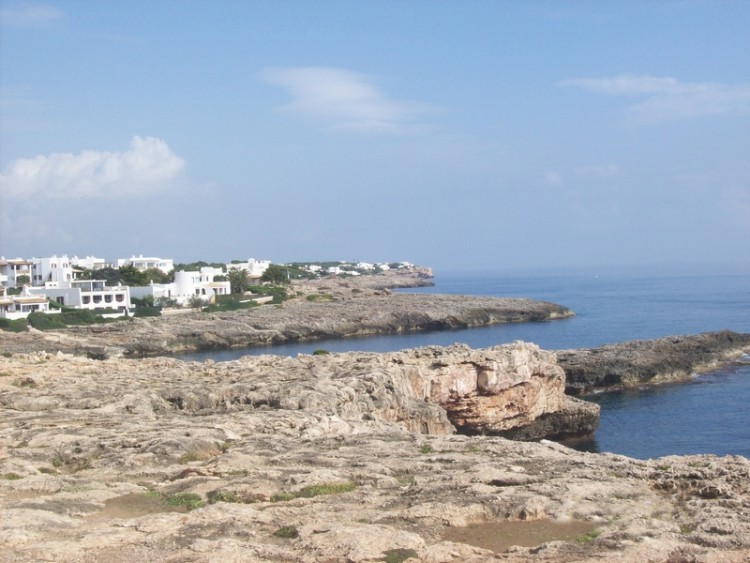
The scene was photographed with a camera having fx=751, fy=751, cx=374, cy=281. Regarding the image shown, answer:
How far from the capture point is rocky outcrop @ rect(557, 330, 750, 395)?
192ft

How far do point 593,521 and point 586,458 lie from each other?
5290mm

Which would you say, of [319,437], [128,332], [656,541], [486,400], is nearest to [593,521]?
[656,541]

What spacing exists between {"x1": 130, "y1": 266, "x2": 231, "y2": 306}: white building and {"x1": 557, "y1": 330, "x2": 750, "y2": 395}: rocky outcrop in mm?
73789

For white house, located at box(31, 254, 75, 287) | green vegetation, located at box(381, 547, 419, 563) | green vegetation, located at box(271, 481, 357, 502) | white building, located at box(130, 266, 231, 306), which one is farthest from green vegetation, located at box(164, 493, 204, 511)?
white house, located at box(31, 254, 75, 287)

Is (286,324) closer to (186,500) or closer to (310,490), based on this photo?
(310,490)

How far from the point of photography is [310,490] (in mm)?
15859

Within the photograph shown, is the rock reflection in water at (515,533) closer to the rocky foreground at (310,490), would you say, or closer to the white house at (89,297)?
→ the rocky foreground at (310,490)

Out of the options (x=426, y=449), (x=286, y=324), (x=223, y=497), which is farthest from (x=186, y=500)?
(x=286, y=324)

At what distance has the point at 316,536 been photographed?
12.8 meters

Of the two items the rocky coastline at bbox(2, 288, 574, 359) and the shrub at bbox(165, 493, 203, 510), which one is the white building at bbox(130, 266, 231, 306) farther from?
the shrub at bbox(165, 493, 203, 510)

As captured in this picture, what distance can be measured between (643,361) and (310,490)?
170 ft

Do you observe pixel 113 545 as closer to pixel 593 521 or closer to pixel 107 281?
pixel 593 521

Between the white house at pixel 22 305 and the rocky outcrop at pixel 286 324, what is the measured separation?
10987 mm

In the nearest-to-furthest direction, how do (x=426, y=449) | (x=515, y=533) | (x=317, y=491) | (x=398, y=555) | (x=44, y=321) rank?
(x=398, y=555), (x=515, y=533), (x=317, y=491), (x=426, y=449), (x=44, y=321)
